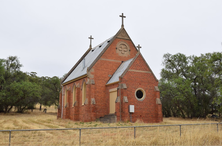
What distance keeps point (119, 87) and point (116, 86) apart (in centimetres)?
162

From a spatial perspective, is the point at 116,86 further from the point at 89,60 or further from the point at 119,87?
the point at 89,60

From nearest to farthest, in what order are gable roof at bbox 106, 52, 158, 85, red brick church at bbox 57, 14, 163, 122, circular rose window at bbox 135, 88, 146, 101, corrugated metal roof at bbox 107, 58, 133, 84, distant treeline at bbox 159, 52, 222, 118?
red brick church at bbox 57, 14, 163, 122
gable roof at bbox 106, 52, 158, 85
circular rose window at bbox 135, 88, 146, 101
corrugated metal roof at bbox 107, 58, 133, 84
distant treeline at bbox 159, 52, 222, 118

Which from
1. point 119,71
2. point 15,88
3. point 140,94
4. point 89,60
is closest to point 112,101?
point 140,94

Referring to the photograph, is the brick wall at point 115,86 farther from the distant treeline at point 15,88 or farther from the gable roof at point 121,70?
the distant treeline at point 15,88

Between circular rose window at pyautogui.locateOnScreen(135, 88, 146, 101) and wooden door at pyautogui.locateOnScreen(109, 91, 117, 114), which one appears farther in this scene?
wooden door at pyautogui.locateOnScreen(109, 91, 117, 114)

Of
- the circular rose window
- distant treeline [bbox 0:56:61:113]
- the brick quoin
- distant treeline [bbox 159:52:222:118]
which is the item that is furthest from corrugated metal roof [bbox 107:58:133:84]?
distant treeline [bbox 0:56:61:113]

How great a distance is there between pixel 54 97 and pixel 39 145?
5733cm

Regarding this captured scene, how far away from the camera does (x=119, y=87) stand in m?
26.8

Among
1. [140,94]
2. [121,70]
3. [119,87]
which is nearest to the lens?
[119,87]

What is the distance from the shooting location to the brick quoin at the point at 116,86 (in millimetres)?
27286

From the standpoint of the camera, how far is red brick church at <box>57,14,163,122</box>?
27.0 m

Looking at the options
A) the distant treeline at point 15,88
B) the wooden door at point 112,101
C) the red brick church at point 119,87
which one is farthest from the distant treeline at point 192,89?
the distant treeline at point 15,88

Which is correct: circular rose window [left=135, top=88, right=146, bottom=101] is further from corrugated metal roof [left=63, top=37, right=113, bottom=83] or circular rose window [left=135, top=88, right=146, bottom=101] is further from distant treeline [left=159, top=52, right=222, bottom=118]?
distant treeline [left=159, top=52, right=222, bottom=118]

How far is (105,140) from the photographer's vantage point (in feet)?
40.7
